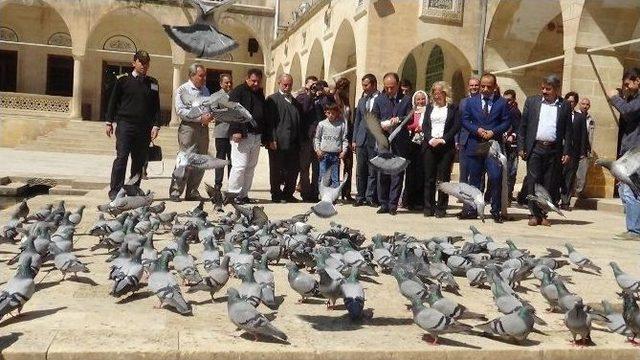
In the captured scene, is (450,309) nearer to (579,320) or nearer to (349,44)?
(579,320)

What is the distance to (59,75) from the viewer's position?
2973 centimetres

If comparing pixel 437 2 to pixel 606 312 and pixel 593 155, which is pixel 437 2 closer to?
pixel 593 155

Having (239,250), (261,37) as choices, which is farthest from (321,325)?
(261,37)

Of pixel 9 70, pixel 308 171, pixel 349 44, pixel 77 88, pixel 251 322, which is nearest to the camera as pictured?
pixel 251 322

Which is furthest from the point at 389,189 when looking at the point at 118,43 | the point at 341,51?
the point at 118,43

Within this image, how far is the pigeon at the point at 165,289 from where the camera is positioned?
3.53m

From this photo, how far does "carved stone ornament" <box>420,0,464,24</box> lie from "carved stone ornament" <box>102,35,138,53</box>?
18.3 m

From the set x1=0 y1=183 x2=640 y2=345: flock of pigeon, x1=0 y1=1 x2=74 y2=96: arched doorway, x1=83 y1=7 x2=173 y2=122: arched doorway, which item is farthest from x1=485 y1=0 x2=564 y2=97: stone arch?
x1=0 y1=1 x2=74 y2=96: arched doorway

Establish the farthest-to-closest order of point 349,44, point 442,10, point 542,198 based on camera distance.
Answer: point 349,44 → point 442,10 → point 542,198

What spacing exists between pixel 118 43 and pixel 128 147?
23.9m

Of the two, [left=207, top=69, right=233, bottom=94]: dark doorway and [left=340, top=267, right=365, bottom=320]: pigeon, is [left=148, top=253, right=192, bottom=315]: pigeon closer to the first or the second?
[left=340, top=267, right=365, bottom=320]: pigeon

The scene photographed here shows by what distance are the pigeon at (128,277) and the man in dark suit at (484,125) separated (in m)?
4.90

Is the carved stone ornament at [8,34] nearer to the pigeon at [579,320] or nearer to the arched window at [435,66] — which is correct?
the arched window at [435,66]

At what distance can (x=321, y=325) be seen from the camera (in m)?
3.49
